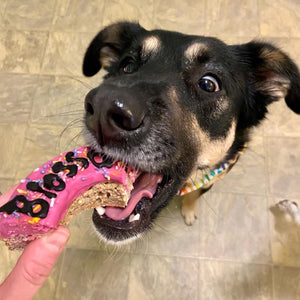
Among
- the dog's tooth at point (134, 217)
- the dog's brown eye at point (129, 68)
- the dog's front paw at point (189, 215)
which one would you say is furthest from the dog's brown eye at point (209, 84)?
the dog's front paw at point (189, 215)

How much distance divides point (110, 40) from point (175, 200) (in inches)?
57.6

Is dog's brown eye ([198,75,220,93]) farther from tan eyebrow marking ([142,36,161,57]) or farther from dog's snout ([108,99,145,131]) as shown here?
dog's snout ([108,99,145,131])

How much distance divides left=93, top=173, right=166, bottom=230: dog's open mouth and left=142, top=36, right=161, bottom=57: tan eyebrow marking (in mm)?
698

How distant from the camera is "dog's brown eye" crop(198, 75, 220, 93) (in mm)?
1556

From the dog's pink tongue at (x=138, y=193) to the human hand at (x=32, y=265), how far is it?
0.38 meters

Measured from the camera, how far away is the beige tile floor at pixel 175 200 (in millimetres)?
2330

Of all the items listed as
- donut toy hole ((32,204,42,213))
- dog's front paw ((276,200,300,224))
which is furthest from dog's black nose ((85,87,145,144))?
dog's front paw ((276,200,300,224))

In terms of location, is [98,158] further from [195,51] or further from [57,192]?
[195,51]

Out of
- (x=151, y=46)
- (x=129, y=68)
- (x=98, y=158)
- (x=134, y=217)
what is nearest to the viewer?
(x=98, y=158)

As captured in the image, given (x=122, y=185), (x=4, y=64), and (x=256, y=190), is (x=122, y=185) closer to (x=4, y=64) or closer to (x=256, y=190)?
(x=256, y=190)

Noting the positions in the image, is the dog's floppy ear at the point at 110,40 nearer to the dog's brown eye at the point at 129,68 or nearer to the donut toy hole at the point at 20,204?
the dog's brown eye at the point at 129,68

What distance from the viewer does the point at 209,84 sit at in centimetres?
157

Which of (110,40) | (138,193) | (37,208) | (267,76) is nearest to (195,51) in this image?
(267,76)

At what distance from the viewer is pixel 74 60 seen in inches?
123
